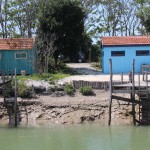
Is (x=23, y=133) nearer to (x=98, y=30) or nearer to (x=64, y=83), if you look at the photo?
(x=64, y=83)

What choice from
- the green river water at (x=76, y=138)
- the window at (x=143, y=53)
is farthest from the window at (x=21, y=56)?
the green river water at (x=76, y=138)

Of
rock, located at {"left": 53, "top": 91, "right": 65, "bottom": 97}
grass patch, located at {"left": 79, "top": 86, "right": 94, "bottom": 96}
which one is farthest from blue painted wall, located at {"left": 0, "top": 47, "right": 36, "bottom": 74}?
grass patch, located at {"left": 79, "top": 86, "right": 94, "bottom": 96}

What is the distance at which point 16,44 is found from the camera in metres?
37.3

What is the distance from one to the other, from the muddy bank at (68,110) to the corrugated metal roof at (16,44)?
31.8ft

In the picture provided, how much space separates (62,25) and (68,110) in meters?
14.1

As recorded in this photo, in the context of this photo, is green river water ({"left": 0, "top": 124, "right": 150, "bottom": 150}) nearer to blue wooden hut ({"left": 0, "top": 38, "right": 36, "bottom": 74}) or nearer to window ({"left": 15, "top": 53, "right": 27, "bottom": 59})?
blue wooden hut ({"left": 0, "top": 38, "right": 36, "bottom": 74})

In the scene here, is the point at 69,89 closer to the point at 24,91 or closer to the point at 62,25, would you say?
the point at 24,91

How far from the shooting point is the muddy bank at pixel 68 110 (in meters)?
25.7

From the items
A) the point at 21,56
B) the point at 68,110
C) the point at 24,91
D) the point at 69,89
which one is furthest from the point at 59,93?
the point at 21,56

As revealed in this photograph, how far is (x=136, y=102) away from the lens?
2467cm

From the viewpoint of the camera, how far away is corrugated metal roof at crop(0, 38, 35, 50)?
36688 mm

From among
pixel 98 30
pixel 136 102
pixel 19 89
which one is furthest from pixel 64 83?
pixel 98 30

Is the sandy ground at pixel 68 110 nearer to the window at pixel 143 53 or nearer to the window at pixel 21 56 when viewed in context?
the window at pixel 21 56

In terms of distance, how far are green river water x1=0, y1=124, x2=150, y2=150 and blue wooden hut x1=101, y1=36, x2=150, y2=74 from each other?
1479 centimetres
